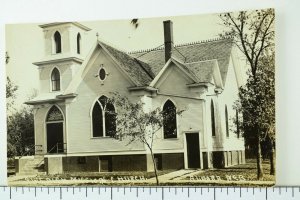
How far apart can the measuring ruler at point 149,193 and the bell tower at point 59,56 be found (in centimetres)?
69

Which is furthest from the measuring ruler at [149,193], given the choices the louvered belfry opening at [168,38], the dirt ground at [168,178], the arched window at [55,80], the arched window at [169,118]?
the louvered belfry opening at [168,38]

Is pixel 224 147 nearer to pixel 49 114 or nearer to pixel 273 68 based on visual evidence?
pixel 273 68

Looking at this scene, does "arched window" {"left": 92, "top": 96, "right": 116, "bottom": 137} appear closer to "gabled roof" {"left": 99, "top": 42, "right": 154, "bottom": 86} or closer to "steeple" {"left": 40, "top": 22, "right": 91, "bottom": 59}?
"gabled roof" {"left": 99, "top": 42, "right": 154, "bottom": 86}

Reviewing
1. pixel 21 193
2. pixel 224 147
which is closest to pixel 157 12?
pixel 224 147

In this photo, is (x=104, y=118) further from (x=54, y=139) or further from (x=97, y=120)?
(x=54, y=139)

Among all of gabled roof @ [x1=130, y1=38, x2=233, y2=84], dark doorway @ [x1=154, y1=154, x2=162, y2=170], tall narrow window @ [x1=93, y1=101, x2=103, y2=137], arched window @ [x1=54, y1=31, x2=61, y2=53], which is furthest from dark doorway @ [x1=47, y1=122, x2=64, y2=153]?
gabled roof @ [x1=130, y1=38, x2=233, y2=84]

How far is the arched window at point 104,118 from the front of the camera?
2938 millimetres

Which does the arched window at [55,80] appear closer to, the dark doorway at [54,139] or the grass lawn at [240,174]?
the dark doorway at [54,139]

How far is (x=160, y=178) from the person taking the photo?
2877mm

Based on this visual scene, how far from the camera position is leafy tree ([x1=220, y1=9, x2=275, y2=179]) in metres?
2.72

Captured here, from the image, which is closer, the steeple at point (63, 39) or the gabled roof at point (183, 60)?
the gabled roof at point (183, 60)

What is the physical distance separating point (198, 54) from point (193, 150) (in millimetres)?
615

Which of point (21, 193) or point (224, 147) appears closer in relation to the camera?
point (224, 147)

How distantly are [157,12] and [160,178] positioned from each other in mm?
1063
